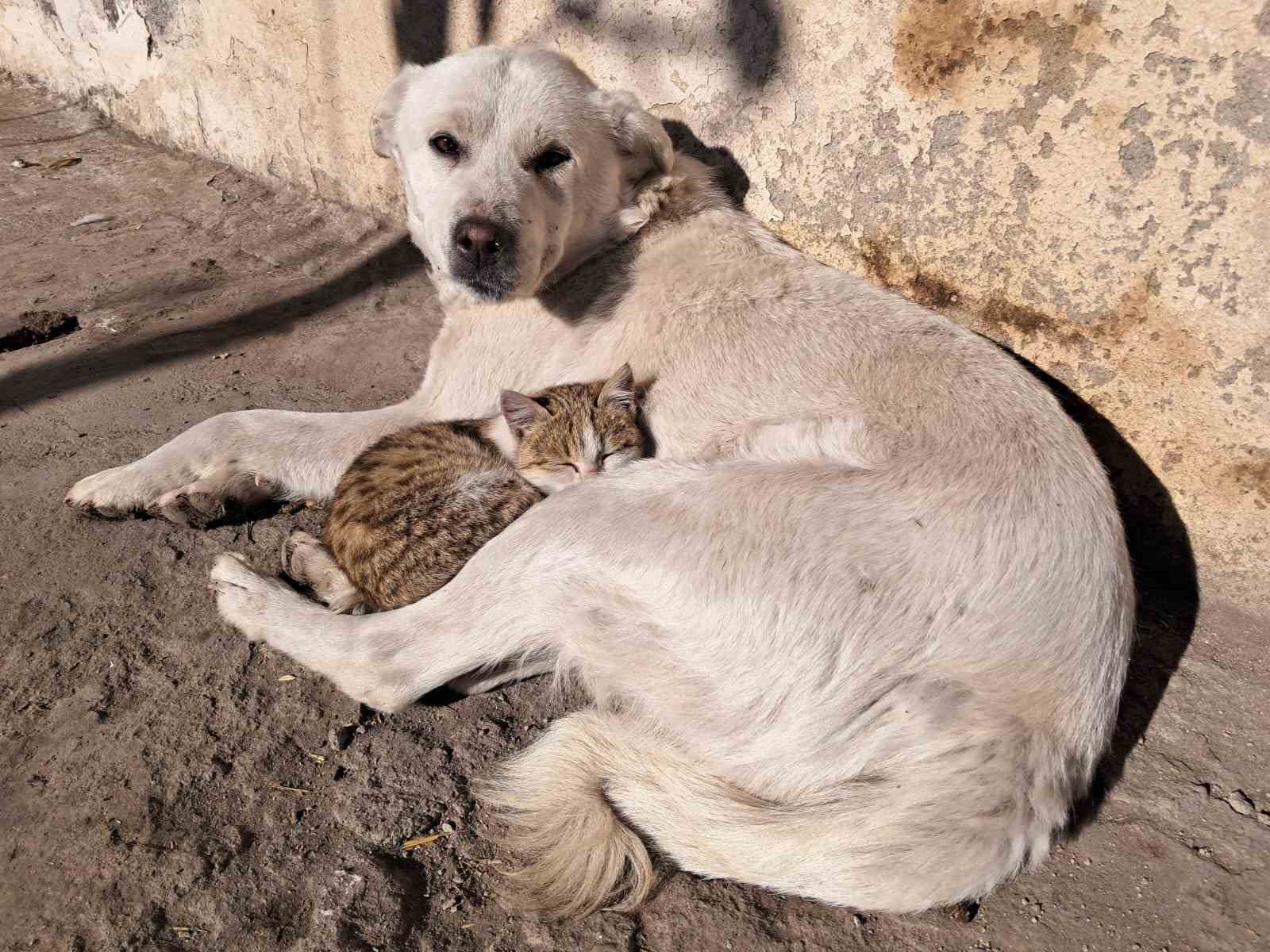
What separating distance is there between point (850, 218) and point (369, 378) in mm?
1934

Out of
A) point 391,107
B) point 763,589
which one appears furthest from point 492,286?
point 763,589

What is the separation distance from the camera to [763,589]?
6.27 feet

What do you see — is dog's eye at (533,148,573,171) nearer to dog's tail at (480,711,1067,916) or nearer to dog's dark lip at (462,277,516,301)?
dog's dark lip at (462,277,516,301)

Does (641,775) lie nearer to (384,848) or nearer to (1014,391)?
(384,848)

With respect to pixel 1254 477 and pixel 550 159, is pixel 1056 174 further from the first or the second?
pixel 550 159

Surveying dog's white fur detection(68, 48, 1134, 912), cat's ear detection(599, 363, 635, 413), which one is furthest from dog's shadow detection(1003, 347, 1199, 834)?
cat's ear detection(599, 363, 635, 413)

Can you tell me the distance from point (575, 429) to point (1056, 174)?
4.86 feet

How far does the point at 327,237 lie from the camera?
4.61m

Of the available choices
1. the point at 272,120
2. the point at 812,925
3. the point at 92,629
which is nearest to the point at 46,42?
the point at 272,120

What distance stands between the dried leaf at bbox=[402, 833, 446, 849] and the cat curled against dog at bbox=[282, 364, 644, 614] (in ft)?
1.99

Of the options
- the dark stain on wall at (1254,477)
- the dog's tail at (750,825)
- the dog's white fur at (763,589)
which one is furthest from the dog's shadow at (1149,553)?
the dog's tail at (750,825)

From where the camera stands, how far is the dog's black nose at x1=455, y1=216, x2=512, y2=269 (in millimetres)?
2398

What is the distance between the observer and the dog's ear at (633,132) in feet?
8.95

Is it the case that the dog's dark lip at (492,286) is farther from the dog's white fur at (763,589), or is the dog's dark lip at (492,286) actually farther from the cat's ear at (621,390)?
the cat's ear at (621,390)
